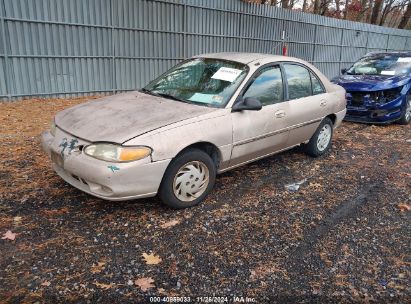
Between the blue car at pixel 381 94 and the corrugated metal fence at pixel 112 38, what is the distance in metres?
4.88

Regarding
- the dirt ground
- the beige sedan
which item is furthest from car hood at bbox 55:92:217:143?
the dirt ground

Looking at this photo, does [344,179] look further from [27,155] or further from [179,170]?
[27,155]

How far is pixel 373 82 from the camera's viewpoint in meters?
8.00

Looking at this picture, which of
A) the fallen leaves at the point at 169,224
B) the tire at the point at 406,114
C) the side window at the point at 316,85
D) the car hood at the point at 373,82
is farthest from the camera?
the tire at the point at 406,114

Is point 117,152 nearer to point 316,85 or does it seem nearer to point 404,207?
point 404,207

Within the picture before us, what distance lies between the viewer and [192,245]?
10.5ft

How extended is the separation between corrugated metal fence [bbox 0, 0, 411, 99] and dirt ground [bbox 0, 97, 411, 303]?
165 inches

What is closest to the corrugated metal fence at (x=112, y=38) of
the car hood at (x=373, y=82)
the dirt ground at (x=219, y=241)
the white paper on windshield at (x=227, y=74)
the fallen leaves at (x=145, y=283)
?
the dirt ground at (x=219, y=241)

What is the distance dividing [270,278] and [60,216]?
2104 millimetres

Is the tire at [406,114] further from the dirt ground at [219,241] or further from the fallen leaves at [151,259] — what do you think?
the fallen leaves at [151,259]

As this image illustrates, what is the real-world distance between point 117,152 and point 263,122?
1.90 metres

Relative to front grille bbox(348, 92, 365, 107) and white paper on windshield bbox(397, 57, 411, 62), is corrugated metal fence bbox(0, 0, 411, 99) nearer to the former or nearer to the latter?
front grille bbox(348, 92, 365, 107)

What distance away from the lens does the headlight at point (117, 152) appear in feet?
10.6

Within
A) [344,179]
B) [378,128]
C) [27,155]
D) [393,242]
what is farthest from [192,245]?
[378,128]
